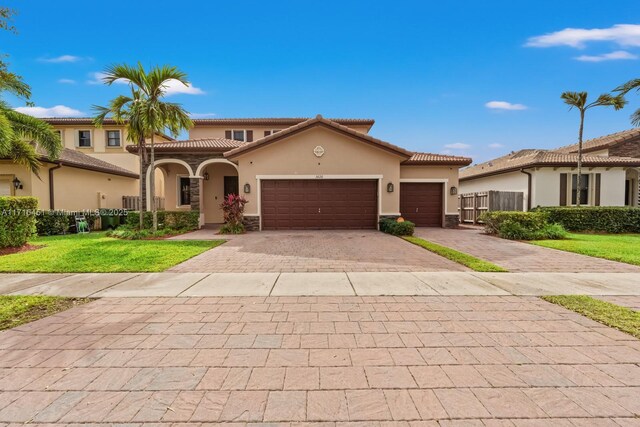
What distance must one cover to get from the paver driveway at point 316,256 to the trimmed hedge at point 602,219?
Answer: 966cm

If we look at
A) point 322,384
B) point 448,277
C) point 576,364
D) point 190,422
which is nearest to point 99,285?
point 190,422

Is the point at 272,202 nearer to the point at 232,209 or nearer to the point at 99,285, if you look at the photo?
the point at 232,209

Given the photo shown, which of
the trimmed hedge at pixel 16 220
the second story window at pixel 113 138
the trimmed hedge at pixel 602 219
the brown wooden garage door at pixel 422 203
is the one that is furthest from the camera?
the second story window at pixel 113 138

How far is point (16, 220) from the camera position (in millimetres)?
10516

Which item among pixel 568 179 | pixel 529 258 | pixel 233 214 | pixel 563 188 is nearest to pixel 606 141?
pixel 568 179

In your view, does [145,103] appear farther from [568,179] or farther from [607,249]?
[568,179]

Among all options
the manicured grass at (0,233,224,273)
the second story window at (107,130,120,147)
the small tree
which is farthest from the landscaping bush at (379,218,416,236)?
the second story window at (107,130,120,147)

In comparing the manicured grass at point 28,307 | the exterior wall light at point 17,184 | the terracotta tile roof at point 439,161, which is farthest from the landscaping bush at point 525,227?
the exterior wall light at point 17,184

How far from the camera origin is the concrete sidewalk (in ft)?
18.2

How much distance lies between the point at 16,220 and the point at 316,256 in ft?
33.2

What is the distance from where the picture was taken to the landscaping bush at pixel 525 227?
1282 centimetres

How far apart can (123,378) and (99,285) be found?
12.7 ft

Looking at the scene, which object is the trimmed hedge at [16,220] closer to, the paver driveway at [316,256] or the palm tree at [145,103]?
the palm tree at [145,103]

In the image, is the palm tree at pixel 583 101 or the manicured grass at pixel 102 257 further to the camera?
the palm tree at pixel 583 101
